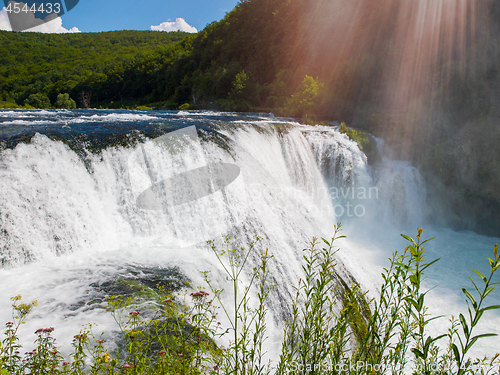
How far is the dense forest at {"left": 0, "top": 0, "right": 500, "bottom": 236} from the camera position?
1221cm

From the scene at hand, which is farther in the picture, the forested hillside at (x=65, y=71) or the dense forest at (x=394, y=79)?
the forested hillside at (x=65, y=71)

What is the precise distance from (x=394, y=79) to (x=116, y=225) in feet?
57.1

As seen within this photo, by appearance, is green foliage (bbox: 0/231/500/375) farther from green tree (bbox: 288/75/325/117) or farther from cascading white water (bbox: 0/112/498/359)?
green tree (bbox: 288/75/325/117)

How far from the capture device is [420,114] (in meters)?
13.7

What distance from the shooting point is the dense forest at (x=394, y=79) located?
1221 centimetres

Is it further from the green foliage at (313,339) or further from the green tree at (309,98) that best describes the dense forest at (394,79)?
the green foliage at (313,339)

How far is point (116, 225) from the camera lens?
17.4 ft

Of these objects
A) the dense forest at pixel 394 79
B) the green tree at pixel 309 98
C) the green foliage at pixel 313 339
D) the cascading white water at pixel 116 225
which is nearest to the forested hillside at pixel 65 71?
the dense forest at pixel 394 79

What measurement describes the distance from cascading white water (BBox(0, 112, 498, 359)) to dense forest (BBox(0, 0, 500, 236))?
6.39 m

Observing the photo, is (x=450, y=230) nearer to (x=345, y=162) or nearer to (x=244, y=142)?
(x=345, y=162)

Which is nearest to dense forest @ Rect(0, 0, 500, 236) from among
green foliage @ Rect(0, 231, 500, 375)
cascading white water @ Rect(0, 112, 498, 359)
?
cascading white water @ Rect(0, 112, 498, 359)

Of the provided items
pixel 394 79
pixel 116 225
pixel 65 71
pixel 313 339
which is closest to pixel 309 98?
pixel 394 79

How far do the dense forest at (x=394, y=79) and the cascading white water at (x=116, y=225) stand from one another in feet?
21.0

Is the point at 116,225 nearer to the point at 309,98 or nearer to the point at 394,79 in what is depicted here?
the point at 309,98
